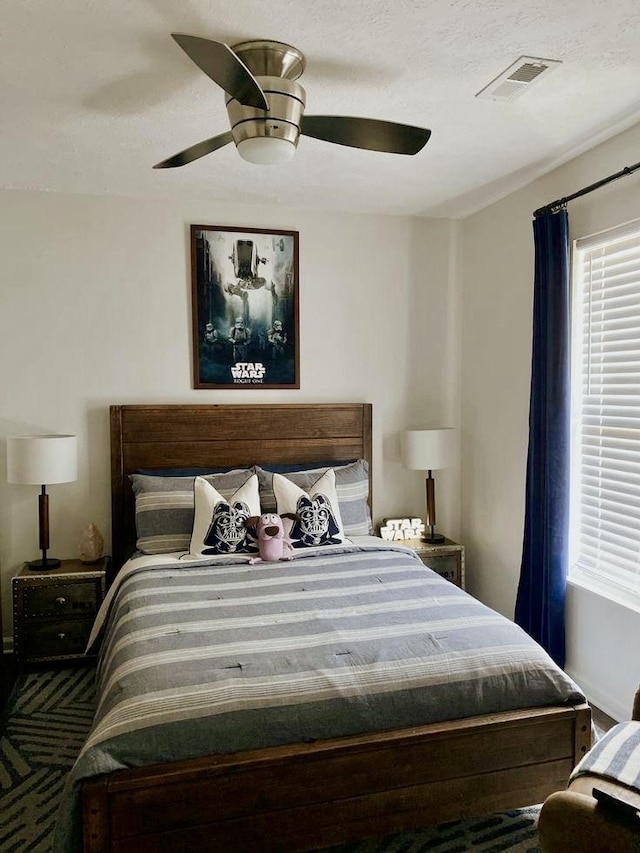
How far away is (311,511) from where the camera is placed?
3.33m

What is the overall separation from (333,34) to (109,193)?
6.78 ft

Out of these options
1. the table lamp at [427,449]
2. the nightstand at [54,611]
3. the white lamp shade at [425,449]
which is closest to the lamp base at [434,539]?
the table lamp at [427,449]

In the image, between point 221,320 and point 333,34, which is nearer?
point 333,34

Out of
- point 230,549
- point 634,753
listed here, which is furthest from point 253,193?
point 634,753

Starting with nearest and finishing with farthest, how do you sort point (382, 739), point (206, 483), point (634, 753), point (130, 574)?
1. point (634, 753)
2. point (382, 739)
3. point (130, 574)
4. point (206, 483)

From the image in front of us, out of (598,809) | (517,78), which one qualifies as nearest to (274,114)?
(517,78)

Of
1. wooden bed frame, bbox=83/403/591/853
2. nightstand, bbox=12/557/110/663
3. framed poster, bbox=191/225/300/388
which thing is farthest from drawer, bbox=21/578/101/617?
wooden bed frame, bbox=83/403/591/853

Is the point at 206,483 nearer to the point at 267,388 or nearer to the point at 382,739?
the point at 267,388

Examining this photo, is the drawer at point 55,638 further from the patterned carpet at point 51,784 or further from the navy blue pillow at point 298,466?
the navy blue pillow at point 298,466

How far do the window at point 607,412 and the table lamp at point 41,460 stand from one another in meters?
2.61

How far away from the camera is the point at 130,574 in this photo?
3.07 m

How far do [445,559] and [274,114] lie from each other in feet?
8.97

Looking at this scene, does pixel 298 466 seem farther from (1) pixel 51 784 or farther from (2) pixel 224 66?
(2) pixel 224 66

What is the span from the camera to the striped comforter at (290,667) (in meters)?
1.82
